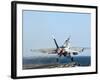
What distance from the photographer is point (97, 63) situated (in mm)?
1743

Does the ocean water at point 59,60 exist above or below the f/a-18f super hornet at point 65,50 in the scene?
below

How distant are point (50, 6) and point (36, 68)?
42 centimetres

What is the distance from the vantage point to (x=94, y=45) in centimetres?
173

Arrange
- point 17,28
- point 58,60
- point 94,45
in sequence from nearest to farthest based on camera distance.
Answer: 1. point 17,28
2. point 58,60
3. point 94,45

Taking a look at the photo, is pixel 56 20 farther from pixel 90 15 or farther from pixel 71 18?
pixel 90 15

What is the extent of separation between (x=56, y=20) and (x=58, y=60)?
27 centimetres

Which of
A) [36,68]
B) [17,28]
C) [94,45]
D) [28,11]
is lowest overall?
[36,68]

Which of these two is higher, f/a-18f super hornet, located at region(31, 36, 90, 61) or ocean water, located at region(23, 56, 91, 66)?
f/a-18f super hornet, located at region(31, 36, 90, 61)

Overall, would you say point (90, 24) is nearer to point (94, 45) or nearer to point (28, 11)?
point (94, 45)

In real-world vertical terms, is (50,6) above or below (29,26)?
above

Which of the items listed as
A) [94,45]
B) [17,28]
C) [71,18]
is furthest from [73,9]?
[17,28]

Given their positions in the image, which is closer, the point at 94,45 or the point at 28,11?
the point at 28,11

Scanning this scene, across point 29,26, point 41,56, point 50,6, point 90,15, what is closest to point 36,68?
point 41,56

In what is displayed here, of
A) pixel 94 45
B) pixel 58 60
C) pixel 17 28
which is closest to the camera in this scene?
pixel 17 28
